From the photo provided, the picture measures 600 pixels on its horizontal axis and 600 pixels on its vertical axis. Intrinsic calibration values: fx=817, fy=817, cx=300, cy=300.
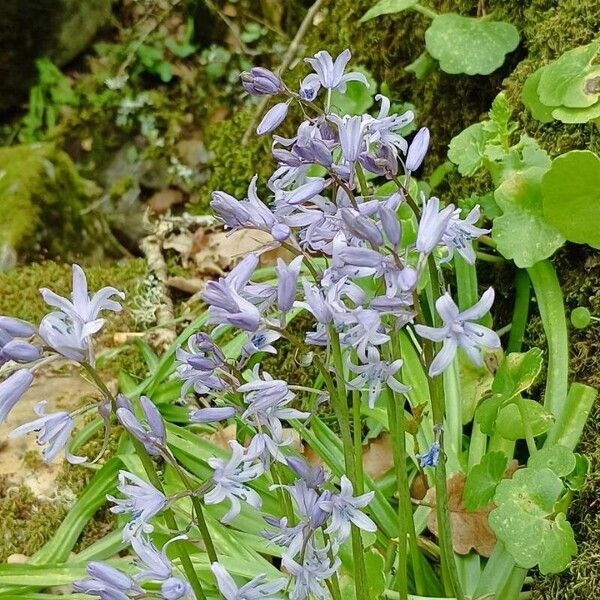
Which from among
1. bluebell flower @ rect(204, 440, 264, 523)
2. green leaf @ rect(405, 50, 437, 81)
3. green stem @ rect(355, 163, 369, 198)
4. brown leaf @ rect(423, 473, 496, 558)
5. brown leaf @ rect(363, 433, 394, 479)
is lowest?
brown leaf @ rect(363, 433, 394, 479)

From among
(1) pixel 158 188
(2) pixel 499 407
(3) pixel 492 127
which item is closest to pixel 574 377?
(2) pixel 499 407

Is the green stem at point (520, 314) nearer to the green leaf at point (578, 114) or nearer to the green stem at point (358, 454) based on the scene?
the green leaf at point (578, 114)

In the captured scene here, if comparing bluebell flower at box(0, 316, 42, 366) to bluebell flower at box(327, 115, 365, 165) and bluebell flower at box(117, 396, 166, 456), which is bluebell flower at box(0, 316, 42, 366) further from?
bluebell flower at box(327, 115, 365, 165)

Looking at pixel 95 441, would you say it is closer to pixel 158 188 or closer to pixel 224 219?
pixel 224 219

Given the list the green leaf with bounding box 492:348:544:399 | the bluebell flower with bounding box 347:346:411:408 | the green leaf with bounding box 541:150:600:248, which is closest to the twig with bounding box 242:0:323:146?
the green leaf with bounding box 541:150:600:248

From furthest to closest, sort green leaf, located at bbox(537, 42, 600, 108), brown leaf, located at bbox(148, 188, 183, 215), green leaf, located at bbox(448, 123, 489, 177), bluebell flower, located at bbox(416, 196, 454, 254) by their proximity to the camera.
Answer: brown leaf, located at bbox(148, 188, 183, 215), green leaf, located at bbox(448, 123, 489, 177), green leaf, located at bbox(537, 42, 600, 108), bluebell flower, located at bbox(416, 196, 454, 254)

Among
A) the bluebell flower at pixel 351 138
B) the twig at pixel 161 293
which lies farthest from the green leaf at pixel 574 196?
the twig at pixel 161 293

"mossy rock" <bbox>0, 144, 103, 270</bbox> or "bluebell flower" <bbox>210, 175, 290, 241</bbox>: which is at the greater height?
"bluebell flower" <bbox>210, 175, 290, 241</bbox>
